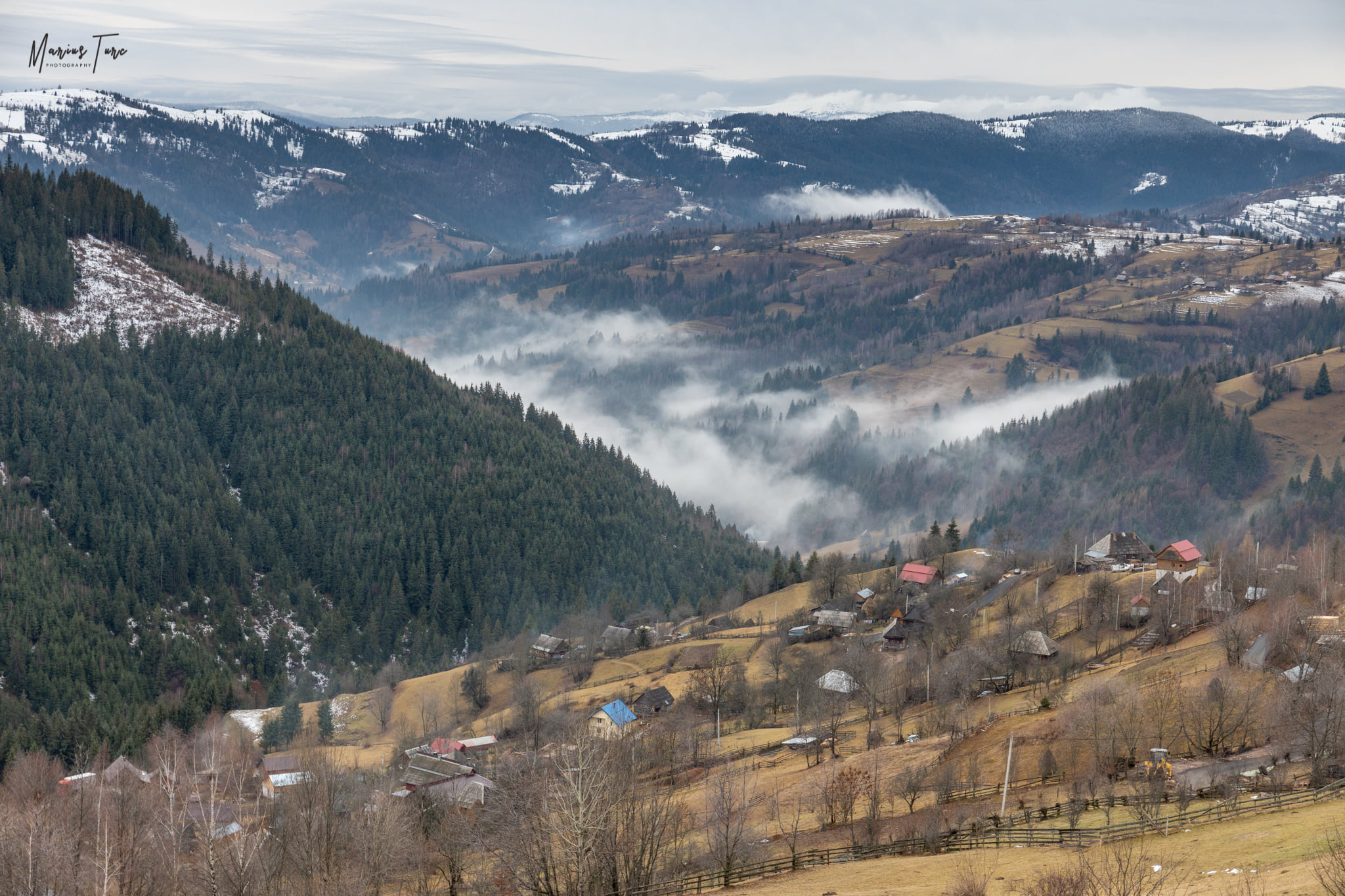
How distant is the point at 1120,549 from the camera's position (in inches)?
6393

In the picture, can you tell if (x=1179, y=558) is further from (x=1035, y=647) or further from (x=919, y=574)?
(x=1035, y=647)

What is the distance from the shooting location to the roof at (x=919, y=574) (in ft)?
527

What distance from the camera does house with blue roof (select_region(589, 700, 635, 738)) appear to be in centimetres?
11196

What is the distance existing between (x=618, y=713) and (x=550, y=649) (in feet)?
165

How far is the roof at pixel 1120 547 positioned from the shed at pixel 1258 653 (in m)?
72.4

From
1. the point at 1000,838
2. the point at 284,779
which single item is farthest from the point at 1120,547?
the point at 284,779

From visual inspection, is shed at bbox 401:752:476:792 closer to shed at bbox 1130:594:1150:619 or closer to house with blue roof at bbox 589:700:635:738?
house with blue roof at bbox 589:700:635:738

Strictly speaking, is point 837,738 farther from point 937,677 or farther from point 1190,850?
point 1190,850

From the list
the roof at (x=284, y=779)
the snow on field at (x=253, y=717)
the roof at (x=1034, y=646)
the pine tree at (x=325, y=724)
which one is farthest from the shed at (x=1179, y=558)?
the snow on field at (x=253, y=717)

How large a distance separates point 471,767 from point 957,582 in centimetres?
8581

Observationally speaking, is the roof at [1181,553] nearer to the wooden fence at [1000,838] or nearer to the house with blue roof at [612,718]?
the house with blue roof at [612,718]

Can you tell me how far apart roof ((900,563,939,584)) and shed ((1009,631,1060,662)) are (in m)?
45.2

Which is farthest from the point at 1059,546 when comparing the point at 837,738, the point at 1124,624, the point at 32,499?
the point at 32,499

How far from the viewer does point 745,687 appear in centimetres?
12231
